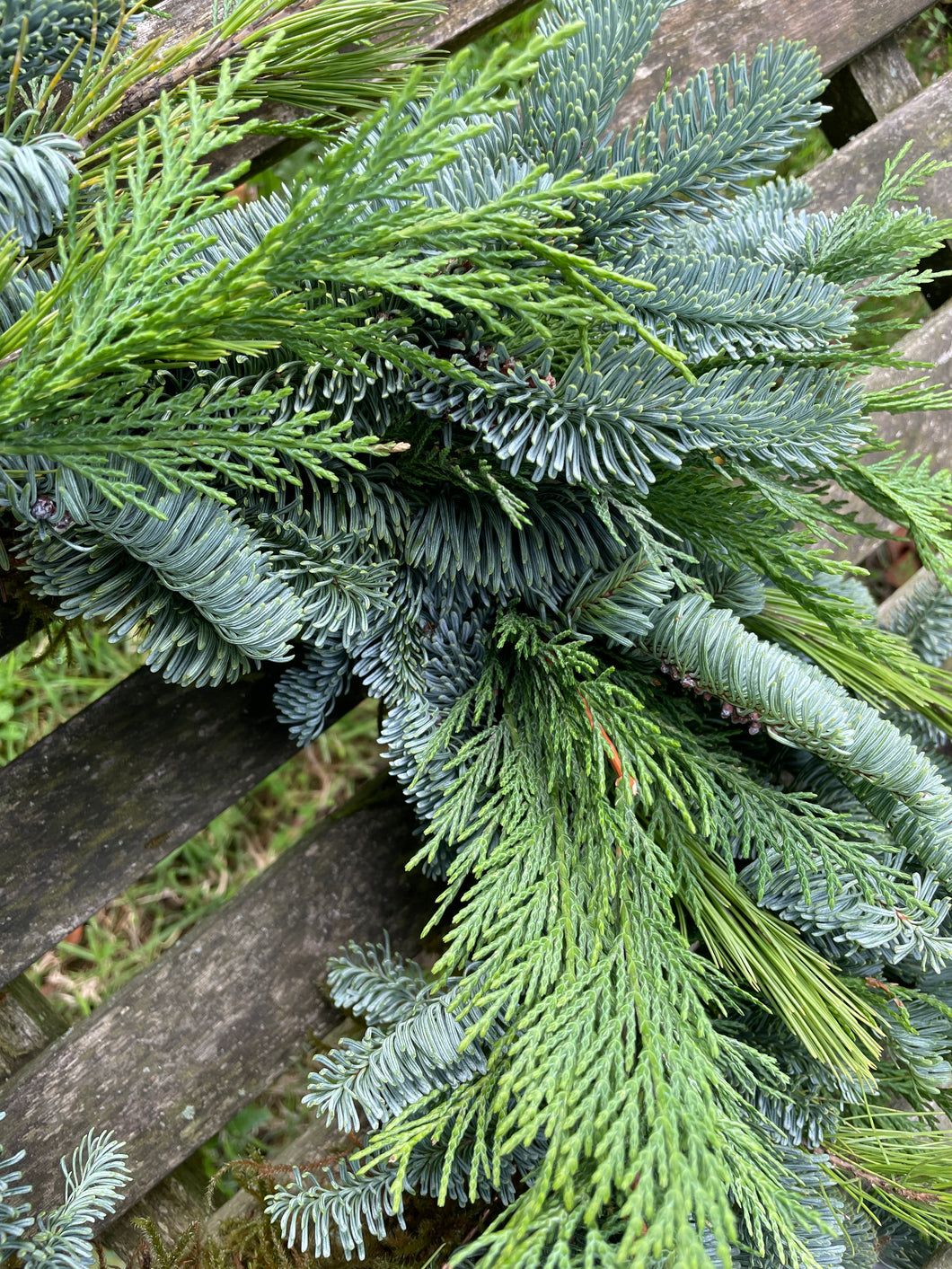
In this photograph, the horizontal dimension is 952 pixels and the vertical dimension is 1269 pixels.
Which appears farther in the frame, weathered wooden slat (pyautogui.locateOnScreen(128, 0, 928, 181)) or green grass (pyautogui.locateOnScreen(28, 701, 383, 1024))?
green grass (pyautogui.locateOnScreen(28, 701, 383, 1024))

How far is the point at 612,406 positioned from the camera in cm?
56

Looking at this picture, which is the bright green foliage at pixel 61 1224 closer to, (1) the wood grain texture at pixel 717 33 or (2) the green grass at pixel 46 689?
(2) the green grass at pixel 46 689

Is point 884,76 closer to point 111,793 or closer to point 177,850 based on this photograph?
point 111,793

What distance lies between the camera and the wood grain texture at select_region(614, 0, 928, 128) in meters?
0.98

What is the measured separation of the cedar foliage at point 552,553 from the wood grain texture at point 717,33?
0.95 feet

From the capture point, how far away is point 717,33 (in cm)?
99

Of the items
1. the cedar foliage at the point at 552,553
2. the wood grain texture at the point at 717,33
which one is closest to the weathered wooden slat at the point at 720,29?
the wood grain texture at the point at 717,33

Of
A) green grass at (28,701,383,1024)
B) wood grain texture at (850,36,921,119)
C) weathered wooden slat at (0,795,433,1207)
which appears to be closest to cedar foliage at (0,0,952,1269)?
weathered wooden slat at (0,795,433,1207)

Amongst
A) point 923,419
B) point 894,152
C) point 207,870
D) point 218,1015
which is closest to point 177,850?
point 207,870

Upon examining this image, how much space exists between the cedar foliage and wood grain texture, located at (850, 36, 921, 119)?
456 mm

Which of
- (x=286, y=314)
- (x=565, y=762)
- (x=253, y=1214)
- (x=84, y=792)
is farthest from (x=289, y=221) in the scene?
(x=253, y=1214)

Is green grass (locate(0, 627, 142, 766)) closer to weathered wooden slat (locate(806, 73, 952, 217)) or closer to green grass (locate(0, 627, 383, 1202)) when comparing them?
green grass (locate(0, 627, 383, 1202))

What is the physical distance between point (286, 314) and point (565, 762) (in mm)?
372

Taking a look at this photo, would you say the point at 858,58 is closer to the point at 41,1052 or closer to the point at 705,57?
the point at 705,57
